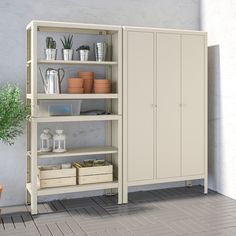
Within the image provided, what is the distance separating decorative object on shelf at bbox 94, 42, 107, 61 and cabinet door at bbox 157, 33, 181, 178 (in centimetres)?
62

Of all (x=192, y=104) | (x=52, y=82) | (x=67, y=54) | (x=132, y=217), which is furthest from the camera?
(x=192, y=104)

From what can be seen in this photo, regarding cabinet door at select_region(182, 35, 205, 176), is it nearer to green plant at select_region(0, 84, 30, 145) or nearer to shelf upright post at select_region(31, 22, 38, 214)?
shelf upright post at select_region(31, 22, 38, 214)

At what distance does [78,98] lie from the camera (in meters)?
4.20

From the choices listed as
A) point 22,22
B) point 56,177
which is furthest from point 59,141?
point 22,22

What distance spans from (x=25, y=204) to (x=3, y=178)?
15.0 inches

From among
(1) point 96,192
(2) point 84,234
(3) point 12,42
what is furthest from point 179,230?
(3) point 12,42

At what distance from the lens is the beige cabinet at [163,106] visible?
14.4 feet

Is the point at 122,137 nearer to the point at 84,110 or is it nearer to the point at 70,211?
the point at 84,110

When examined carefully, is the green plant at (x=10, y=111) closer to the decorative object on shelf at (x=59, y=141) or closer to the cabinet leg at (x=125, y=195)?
the decorative object on shelf at (x=59, y=141)

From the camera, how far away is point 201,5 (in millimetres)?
5188

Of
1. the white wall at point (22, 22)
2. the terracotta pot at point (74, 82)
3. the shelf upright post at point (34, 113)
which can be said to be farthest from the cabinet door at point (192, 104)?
the shelf upright post at point (34, 113)

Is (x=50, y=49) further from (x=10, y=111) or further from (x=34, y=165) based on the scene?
(x=34, y=165)

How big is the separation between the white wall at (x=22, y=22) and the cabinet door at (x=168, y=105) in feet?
2.01

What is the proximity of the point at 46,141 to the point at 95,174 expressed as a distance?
2.16 ft
